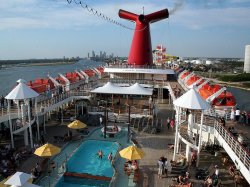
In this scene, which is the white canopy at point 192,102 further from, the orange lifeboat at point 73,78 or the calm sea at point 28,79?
the calm sea at point 28,79

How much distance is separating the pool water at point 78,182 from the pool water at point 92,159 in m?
0.62

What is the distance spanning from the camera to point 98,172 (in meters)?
14.1

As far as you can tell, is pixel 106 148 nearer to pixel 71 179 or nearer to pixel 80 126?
pixel 80 126

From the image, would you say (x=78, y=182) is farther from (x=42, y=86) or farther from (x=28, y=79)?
(x=28, y=79)

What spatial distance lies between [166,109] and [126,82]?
6.00 m

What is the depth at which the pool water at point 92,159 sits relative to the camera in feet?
46.5

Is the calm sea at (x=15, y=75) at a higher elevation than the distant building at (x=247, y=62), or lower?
lower

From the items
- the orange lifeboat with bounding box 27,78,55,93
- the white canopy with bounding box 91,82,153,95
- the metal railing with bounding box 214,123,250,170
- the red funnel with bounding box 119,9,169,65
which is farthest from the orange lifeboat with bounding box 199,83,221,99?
the orange lifeboat with bounding box 27,78,55,93

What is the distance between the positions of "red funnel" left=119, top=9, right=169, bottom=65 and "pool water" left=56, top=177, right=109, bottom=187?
21.5m

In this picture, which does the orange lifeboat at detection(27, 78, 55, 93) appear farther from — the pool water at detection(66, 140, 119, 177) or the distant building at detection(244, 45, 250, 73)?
the distant building at detection(244, 45, 250, 73)

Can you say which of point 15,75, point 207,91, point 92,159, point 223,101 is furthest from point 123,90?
point 15,75

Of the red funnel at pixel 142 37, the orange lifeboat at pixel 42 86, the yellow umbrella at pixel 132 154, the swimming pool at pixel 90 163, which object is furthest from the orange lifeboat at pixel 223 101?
the red funnel at pixel 142 37

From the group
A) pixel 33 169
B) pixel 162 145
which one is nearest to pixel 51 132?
pixel 33 169

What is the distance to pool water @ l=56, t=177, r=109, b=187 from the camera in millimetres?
12961
